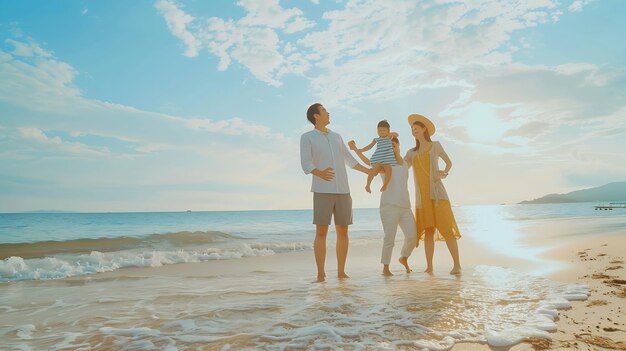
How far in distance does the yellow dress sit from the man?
129 cm

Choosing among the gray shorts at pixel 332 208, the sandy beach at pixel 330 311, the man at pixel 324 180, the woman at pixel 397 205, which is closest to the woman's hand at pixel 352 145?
the woman at pixel 397 205

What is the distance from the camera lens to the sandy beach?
9.38 ft

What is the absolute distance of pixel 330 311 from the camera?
3.63 metres

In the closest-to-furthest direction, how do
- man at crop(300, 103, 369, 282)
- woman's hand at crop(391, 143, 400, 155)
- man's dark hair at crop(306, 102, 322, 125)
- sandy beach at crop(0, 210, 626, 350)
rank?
sandy beach at crop(0, 210, 626, 350)
man at crop(300, 103, 369, 282)
man's dark hair at crop(306, 102, 322, 125)
woman's hand at crop(391, 143, 400, 155)

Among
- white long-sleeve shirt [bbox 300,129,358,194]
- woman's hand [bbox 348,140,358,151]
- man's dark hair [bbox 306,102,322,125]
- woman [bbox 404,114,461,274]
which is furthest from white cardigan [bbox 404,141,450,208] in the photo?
man's dark hair [bbox 306,102,322,125]

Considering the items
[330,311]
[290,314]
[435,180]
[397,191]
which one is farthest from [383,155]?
[290,314]

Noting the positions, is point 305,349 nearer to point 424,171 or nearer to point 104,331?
point 104,331

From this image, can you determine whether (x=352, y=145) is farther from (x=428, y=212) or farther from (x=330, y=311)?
(x=330, y=311)

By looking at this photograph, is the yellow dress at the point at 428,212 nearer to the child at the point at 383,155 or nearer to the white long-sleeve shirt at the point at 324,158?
the child at the point at 383,155

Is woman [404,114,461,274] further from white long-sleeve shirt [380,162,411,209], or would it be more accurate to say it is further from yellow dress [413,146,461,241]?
white long-sleeve shirt [380,162,411,209]

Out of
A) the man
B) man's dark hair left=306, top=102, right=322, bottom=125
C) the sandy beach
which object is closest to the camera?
the sandy beach

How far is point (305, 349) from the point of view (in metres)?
2.68

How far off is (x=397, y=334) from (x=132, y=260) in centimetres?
778

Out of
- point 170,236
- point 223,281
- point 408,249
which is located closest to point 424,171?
point 408,249
